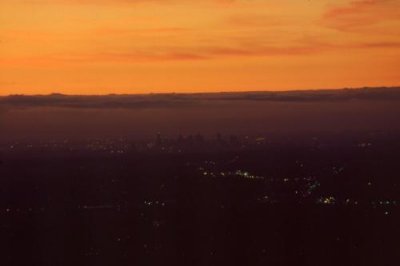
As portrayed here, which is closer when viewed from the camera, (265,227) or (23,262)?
(23,262)

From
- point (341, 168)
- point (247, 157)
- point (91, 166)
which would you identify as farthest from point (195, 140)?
point (341, 168)

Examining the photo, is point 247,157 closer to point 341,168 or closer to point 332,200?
point 341,168

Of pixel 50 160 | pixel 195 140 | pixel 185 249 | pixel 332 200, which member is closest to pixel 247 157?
pixel 195 140

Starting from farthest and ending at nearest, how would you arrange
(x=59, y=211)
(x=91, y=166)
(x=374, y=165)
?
(x=91, y=166)
(x=374, y=165)
(x=59, y=211)

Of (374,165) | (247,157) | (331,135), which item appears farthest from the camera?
(331,135)

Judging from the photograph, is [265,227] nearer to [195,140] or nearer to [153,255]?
[153,255]

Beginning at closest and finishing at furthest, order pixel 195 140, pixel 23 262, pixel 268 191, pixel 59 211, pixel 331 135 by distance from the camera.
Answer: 1. pixel 23 262
2. pixel 59 211
3. pixel 268 191
4. pixel 195 140
5. pixel 331 135
